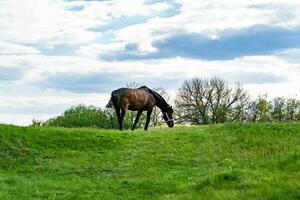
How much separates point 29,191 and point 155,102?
46.5 ft

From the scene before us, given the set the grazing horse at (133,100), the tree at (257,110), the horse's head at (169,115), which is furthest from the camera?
the tree at (257,110)

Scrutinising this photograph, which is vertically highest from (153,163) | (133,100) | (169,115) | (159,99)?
(159,99)

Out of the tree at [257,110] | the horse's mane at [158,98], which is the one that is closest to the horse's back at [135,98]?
the horse's mane at [158,98]

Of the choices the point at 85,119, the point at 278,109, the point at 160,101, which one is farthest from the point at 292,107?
the point at 160,101

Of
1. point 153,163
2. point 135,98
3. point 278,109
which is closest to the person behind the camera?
point 153,163

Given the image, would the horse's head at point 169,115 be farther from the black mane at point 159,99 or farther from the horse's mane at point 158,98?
the horse's mane at point 158,98

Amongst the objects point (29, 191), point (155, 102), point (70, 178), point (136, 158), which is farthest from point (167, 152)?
point (155, 102)

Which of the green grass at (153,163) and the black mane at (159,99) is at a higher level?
the black mane at (159,99)

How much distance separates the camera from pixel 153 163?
1842 cm

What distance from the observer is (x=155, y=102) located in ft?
92.2

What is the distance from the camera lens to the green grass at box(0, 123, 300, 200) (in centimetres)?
1288

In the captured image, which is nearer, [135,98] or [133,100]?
[133,100]

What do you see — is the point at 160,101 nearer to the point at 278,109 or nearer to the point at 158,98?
the point at 158,98

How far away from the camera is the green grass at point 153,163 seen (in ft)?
42.2
